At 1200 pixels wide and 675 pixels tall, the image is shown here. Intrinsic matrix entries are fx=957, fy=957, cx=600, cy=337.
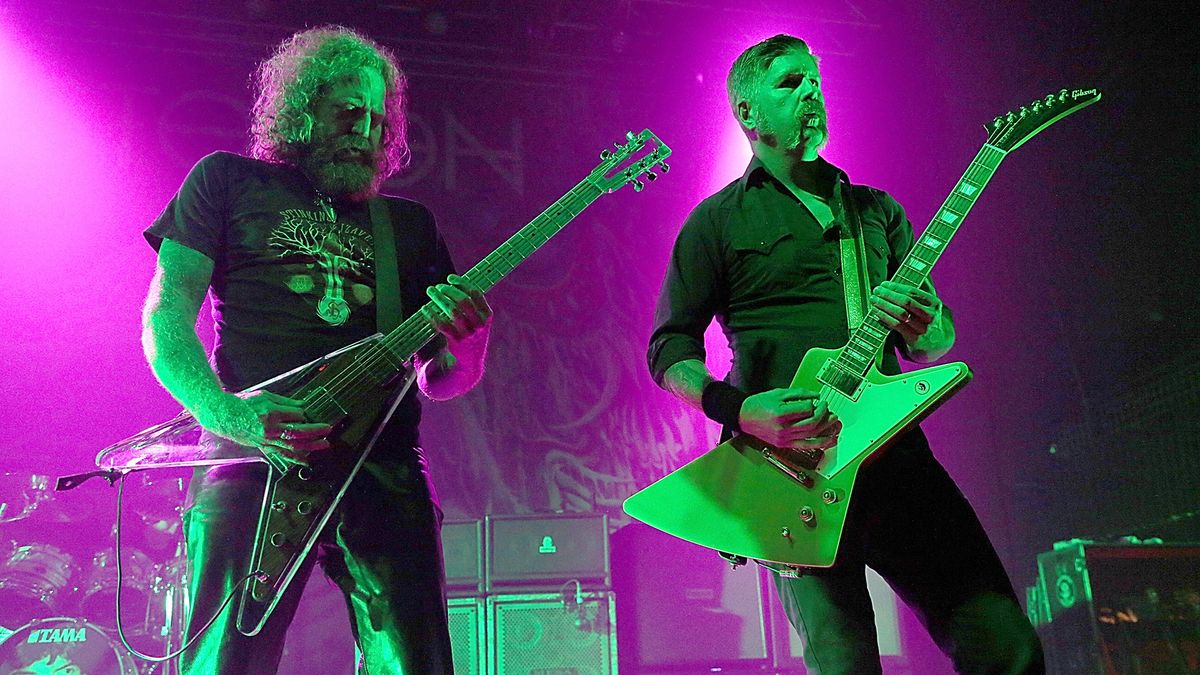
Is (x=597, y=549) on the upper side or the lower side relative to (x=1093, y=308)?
lower

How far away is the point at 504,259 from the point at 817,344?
88 centimetres

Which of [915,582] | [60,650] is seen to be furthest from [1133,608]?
[60,650]

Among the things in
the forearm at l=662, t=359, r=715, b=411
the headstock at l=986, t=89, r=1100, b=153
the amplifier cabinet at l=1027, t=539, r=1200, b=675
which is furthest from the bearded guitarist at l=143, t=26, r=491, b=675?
the amplifier cabinet at l=1027, t=539, r=1200, b=675

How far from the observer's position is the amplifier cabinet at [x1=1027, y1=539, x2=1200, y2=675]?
4277 millimetres

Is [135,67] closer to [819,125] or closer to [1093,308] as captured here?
[819,125]

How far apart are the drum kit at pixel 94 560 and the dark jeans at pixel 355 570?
265 cm

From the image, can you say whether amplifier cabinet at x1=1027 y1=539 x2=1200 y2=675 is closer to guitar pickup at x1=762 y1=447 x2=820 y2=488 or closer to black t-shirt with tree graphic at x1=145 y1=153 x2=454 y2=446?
guitar pickup at x1=762 y1=447 x2=820 y2=488

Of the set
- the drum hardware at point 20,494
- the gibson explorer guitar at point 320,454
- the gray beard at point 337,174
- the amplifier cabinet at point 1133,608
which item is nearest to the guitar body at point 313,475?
the gibson explorer guitar at point 320,454

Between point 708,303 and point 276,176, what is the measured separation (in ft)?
3.95

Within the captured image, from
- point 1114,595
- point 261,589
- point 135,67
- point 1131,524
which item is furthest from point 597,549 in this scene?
point 135,67

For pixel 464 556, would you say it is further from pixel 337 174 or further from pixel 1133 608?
pixel 1133 608

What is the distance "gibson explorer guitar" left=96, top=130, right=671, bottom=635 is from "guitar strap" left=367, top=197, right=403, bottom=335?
2.1 inches

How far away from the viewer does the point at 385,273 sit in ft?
8.11

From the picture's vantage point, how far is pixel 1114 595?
438 centimetres
